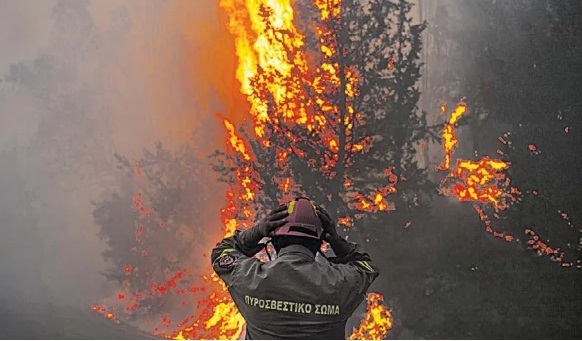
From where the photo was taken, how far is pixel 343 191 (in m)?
4.33

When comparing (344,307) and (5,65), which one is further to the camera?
(5,65)

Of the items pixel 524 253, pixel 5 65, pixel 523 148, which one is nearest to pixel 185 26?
pixel 5 65

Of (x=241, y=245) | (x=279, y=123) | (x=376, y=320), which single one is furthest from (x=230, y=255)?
(x=376, y=320)

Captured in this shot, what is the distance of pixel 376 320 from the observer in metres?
4.29

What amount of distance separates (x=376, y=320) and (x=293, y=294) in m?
2.86

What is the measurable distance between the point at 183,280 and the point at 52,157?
57.3 inches

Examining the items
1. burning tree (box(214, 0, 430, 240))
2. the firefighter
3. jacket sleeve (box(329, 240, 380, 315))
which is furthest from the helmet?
burning tree (box(214, 0, 430, 240))

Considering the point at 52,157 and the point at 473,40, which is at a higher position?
the point at 473,40

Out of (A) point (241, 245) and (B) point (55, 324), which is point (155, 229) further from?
(A) point (241, 245)

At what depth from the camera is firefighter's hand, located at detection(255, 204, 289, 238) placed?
175 centimetres

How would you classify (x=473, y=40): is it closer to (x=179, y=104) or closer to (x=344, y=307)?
(x=179, y=104)

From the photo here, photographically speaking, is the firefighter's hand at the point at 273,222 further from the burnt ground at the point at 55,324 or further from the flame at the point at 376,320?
the burnt ground at the point at 55,324

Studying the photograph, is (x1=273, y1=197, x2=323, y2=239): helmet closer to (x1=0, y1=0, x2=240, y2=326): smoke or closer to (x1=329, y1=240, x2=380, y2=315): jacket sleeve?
(x1=329, y1=240, x2=380, y2=315): jacket sleeve

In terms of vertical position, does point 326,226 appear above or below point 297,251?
above
